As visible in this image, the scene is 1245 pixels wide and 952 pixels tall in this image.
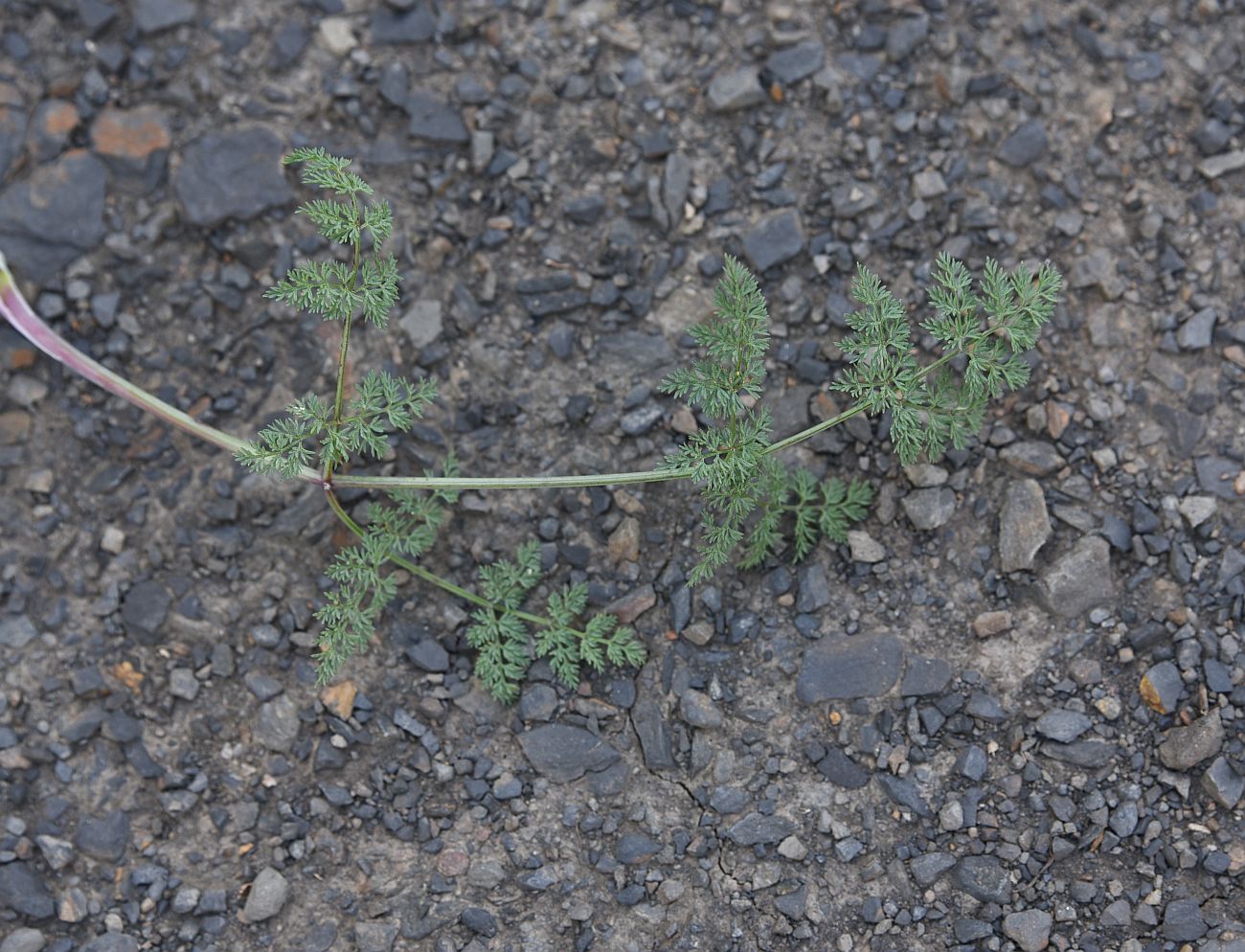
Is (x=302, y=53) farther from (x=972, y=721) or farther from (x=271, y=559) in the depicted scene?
(x=972, y=721)

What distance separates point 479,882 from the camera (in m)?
3.82

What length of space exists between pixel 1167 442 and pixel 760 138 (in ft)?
5.62

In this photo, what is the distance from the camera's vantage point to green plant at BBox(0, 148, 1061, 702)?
3.60m

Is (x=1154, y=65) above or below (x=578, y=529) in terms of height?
above

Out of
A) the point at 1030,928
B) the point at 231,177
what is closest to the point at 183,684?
the point at 231,177

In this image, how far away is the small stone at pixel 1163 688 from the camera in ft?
12.4

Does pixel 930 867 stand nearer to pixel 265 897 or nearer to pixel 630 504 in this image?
pixel 630 504

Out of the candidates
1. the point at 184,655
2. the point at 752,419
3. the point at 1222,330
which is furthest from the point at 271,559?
the point at 1222,330

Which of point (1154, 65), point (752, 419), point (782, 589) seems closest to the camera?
point (752, 419)

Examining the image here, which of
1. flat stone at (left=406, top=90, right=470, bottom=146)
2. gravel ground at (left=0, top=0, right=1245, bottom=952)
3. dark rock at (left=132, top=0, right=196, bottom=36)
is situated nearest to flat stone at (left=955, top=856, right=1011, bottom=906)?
gravel ground at (left=0, top=0, right=1245, bottom=952)

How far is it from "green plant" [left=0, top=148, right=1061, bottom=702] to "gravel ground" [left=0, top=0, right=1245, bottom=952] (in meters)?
0.14

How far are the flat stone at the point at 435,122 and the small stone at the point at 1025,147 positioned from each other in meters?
1.90

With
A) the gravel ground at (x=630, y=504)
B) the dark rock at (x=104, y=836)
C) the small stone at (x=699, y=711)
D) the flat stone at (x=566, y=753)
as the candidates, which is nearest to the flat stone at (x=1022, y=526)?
the gravel ground at (x=630, y=504)

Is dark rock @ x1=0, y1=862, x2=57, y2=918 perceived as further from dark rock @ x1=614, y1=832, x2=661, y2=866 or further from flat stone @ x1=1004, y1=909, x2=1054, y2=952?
flat stone @ x1=1004, y1=909, x2=1054, y2=952
